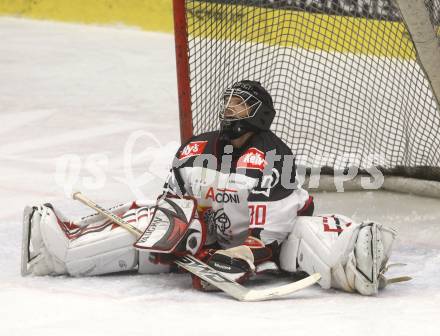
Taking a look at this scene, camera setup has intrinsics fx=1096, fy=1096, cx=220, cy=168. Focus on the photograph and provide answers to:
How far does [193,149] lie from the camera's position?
13.0ft

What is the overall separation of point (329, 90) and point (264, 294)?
2139 mm

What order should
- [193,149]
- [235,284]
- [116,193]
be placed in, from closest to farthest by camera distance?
1. [235,284]
2. [193,149]
3. [116,193]

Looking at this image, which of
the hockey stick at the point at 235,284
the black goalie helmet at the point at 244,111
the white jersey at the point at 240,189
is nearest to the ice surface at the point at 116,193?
the hockey stick at the point at 235,284

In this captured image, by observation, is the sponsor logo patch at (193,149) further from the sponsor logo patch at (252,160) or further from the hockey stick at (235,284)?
the hockey stick at (235,284)

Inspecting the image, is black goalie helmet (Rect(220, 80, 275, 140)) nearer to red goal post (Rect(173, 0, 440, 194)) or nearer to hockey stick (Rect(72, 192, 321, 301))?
hockey stick (Rect(72, 192, 321, 301))

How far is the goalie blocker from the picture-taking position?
11.8 ft

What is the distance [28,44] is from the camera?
8.26 meters

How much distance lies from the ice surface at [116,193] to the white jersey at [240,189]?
26 centimetres

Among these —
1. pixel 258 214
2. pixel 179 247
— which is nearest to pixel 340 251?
pixel 258 214

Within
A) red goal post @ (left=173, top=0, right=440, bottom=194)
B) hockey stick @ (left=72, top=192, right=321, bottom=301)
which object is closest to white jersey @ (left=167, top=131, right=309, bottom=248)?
hockey stick @ (left=72, top=192, right=321, bottom=301)

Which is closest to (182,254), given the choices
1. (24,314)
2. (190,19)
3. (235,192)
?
(235,192)

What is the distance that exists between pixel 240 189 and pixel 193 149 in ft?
0.96

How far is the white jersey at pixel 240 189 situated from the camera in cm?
374

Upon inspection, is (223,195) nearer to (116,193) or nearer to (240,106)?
(240,106)
